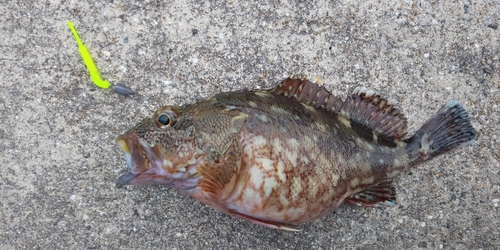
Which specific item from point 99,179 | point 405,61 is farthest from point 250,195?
point 405,61

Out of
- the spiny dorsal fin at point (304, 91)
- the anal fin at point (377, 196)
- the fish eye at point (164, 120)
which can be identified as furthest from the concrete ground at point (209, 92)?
the fish eye at point (164, 120)

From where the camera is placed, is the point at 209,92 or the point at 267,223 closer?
the point at 267,223

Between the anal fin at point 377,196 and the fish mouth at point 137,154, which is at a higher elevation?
the anal fin at point 377,196

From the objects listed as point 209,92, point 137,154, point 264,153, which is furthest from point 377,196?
point 137,154

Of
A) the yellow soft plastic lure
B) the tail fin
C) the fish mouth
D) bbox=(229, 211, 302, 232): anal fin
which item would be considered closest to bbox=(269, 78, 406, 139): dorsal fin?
the tail fin

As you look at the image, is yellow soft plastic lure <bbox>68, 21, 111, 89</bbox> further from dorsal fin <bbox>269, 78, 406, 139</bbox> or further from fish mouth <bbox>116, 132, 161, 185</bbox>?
dorsal fin <bbox>269, 78, 406, 139</bbox>

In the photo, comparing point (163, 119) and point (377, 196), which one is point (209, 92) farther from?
point (377, 196)

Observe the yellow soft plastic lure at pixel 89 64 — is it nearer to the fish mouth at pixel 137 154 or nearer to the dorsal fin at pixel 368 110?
the fish mouth at pixel 137 154
